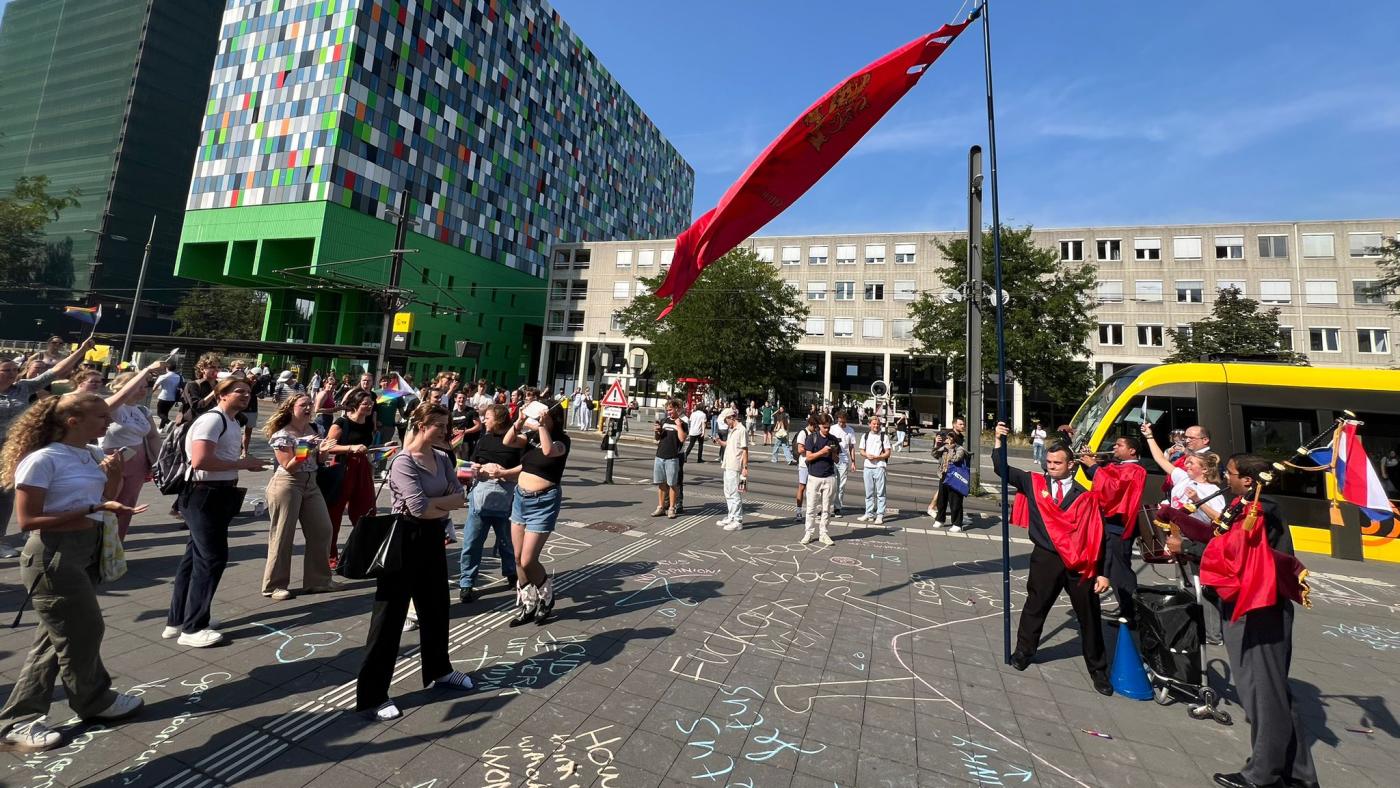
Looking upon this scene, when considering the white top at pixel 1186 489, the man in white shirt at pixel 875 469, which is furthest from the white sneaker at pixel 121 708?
the man in white shirt at pixel 875 469

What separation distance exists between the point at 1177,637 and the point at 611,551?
6.01 metres

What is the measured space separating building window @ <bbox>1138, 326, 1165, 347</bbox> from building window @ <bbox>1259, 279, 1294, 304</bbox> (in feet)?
21.6

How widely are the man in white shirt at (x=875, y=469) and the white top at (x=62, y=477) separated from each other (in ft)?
31.8

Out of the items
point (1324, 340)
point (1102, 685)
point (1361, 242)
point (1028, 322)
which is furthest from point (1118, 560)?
point (1361, 242)

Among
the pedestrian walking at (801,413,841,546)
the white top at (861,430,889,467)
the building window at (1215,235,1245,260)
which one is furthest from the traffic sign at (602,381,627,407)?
the building window at (1215,235,1245,260)

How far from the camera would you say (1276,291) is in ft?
133

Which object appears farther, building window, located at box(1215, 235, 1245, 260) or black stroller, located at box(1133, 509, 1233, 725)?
building window, located at box(1215, 235, 1245, 260)

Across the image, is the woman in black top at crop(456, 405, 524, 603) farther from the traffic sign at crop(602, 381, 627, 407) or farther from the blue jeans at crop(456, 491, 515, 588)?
the traffic sign at crop(602, 381, 627, 407)

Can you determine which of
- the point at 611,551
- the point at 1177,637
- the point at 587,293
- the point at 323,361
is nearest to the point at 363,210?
the point at 323,361

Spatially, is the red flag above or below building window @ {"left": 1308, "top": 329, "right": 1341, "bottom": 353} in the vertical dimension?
below

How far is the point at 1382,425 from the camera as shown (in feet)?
29.8

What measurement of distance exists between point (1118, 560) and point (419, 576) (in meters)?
5.86

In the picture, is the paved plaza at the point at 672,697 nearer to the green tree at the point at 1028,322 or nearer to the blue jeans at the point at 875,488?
the blue jeans at the point at 875,488

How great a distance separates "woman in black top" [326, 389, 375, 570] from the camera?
6320mm
